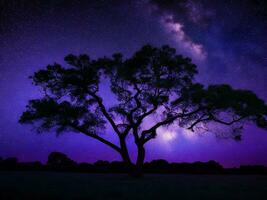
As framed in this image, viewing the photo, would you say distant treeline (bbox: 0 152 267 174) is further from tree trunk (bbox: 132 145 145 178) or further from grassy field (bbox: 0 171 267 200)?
grassy field (bbox: 0 171 267 200)

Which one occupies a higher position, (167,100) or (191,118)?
(167,100)

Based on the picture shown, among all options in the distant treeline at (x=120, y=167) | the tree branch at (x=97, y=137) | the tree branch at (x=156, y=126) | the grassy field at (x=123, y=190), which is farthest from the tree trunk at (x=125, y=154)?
the distant treeline at (x=120, y=167)

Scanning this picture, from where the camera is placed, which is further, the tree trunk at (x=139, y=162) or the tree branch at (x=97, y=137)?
the tree branch at (x=97, y=137)

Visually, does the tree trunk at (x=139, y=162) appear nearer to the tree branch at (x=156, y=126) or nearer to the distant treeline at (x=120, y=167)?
the tree branch at (x=156, y=126)

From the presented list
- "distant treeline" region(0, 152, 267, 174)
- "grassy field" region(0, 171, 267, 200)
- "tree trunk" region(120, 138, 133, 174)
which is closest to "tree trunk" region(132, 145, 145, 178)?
"tree trunk" region(120, 138, 133, 174)

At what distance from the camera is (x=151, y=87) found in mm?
19844

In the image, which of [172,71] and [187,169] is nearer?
[172,71]

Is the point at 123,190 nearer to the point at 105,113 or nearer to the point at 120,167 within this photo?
the point at 105,113

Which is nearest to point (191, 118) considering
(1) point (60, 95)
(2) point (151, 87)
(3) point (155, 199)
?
(2) point (151, 87)

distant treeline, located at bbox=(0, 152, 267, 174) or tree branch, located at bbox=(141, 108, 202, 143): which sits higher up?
tree branch, located at bbox=(141, 108, 202, 143)

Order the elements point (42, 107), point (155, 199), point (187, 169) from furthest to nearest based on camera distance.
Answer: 1. point (187, 169)
2. point (42, 107)
3. point (155, 199)

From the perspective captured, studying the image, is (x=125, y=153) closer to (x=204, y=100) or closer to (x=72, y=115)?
(x=72, y=115)

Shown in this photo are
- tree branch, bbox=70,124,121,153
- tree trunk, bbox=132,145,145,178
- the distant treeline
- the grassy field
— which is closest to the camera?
the grassy field

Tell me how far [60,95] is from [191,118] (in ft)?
35.4
